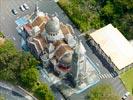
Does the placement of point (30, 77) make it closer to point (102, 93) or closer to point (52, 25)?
point (52, 25)

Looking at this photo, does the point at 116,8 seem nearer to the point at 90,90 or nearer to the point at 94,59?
the point at 94,59

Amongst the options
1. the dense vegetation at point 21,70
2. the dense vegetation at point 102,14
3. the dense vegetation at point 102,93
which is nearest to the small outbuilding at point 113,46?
the dense vegetation at point 102,14

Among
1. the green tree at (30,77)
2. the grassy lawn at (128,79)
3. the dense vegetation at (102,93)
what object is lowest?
the grassy lawn at (128,79)

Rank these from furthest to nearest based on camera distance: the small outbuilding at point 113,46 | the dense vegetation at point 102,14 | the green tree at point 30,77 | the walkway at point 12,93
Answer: the dense vegetation at point 102,14, the small outbuilding at point 113,46, the walkway at point 12,93, the green tree at point 30,77

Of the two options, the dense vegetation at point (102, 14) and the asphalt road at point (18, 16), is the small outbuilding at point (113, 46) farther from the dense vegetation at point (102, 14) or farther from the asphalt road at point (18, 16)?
A: the dense vegetation at point (102, 14)

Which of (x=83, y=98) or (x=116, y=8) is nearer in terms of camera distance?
(x=83, y=98)

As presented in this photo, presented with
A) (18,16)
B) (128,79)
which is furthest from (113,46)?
(18,16)

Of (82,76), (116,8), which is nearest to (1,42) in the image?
(82,76)
